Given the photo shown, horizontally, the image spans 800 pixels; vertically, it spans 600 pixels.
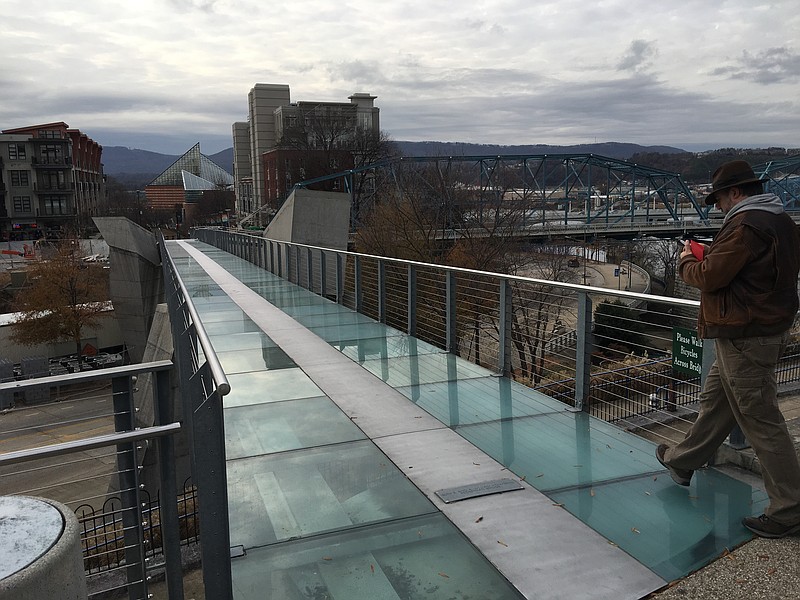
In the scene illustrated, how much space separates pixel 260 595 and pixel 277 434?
213 cm

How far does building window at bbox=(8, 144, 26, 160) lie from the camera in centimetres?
8538

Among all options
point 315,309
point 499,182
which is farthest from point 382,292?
point 499,182

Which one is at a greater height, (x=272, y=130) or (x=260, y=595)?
(x=272, y=130)

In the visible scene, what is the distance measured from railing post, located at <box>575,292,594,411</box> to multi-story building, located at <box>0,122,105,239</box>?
290ft

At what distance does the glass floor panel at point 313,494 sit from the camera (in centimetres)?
373

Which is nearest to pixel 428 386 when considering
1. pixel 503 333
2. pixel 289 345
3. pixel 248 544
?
pixel 503 333

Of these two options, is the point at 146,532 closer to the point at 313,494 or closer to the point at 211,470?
the point at 313,494

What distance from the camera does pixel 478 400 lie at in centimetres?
608

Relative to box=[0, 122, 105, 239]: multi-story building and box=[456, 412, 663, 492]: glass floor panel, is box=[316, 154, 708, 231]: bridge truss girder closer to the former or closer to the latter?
box=[456, 412, 663, 492]: glass floor panel

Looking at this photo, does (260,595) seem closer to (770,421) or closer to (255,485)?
(255,485)

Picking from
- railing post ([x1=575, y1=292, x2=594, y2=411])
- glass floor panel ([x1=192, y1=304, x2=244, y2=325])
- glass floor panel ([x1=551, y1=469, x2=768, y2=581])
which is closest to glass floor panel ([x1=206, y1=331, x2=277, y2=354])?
glass floor panel ([x1=192, y1=304, x2=244, y2=325])

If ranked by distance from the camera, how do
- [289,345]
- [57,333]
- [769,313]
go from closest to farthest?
[769,313] → [289,345] → [57,333]

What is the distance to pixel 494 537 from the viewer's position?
357cm

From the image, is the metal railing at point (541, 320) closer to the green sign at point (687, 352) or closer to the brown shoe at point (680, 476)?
the green sign at point (687, 352)
